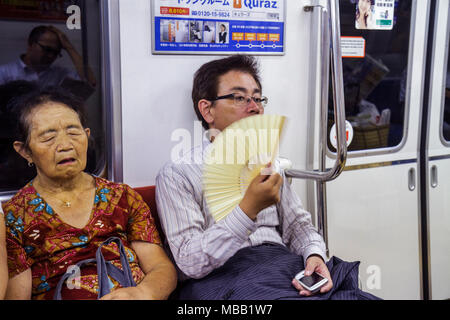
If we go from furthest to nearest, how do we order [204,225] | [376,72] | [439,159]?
1. [439,159]
2. [376,72]
3. [204,225]

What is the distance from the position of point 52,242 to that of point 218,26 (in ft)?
4.18

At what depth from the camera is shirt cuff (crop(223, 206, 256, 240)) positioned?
1.80m

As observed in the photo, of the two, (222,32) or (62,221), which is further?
(222,32)

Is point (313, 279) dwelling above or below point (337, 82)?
below


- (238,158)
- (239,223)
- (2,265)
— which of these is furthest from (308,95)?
(2,265)

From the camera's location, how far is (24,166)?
192cm

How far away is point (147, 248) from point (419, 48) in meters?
2.26

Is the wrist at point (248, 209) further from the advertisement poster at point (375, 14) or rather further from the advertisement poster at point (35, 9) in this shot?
the advertisement poster at point (375, 14)

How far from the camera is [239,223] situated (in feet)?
5.93

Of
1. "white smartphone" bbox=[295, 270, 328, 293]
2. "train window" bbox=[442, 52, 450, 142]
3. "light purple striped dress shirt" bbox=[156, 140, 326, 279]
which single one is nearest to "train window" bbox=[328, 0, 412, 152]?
"train window" bbox=[442, 52, 450, 142]

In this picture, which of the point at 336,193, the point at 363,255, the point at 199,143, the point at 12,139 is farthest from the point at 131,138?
the point at 363,255

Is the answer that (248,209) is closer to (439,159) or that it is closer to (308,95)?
(308,95)

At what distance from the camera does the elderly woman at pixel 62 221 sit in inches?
67.0

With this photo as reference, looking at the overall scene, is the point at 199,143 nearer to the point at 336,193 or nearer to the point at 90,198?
the point at 90,198
